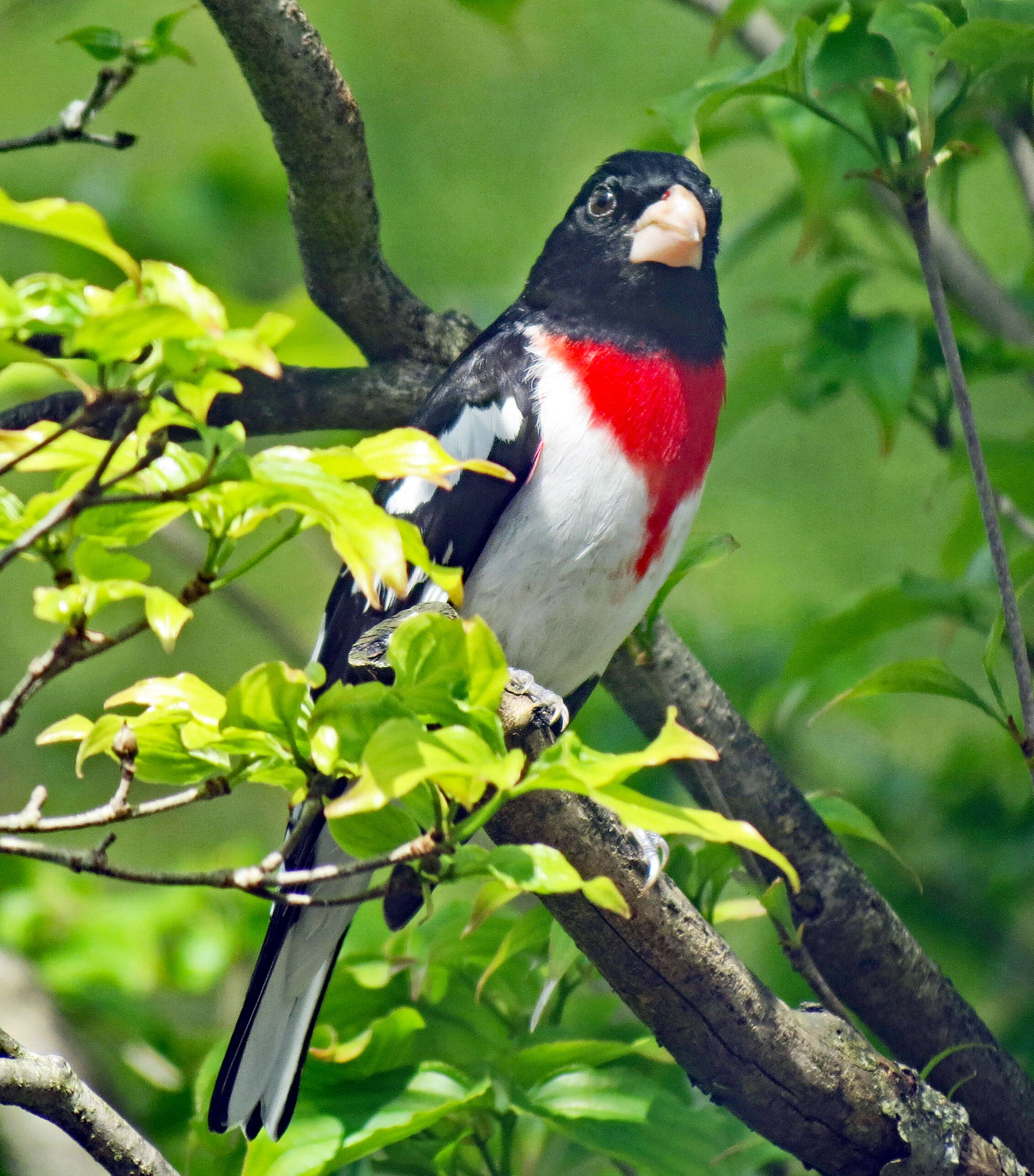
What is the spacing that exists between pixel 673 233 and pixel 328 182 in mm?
624

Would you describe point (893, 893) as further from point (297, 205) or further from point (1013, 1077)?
point (297, 205)

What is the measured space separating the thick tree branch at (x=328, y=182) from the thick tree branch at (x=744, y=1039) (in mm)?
1119

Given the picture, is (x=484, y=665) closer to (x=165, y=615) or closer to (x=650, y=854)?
(x=165, y=615)

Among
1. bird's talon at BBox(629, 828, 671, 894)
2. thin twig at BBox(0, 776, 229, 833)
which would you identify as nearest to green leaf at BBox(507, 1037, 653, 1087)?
bird's talon at BBox(629, 828, 671, 894)

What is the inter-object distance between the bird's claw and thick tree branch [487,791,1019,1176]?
12 cm

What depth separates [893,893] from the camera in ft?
9.06

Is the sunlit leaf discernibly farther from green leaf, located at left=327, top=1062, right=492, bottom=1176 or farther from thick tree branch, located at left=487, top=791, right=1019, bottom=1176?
green leaf, located at left=327, top=1062, right=492, bottom=1176

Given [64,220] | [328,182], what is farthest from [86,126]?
[64,220]

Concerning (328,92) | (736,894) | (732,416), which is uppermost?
(328,92)

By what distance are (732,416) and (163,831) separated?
155 inches

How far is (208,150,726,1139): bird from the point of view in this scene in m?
2.00

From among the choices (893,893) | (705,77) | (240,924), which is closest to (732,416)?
(705,77)

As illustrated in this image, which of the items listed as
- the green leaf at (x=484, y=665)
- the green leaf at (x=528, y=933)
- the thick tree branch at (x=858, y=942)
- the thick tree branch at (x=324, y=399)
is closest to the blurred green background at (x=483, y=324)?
the thick tree branch at (x=324, y=399)

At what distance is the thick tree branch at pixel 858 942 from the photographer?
6.53ft
